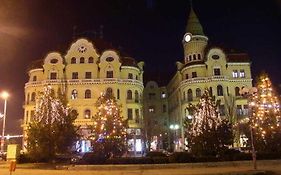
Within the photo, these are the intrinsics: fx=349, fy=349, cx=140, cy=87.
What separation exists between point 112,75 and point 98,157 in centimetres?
3187

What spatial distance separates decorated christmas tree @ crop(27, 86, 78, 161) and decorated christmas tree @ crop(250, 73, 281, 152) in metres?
17.1

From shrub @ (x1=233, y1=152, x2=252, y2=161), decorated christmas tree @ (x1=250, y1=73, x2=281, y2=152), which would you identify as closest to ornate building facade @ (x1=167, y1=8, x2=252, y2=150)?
decorated christmas tree @ (x1=250, y1=73, x2=281, y2=152)

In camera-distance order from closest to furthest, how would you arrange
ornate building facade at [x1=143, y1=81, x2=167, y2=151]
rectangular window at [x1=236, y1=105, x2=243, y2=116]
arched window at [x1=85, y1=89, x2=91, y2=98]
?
rectangular window at [x1=236, y1=105, x2=243, y2=116] < arched window at [x1=85, y1=89, x2=91, y2=98] < ornate building facade at [x1=143, y1=81, x2=167, y2=151]

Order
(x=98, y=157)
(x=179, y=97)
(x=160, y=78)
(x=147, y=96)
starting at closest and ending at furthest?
(x=98, y=157), (x=179, y=97), (x=147, y=96), (x=160, y=78)

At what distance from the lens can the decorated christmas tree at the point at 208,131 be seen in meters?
29.4

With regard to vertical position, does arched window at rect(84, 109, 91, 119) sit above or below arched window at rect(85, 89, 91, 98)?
below

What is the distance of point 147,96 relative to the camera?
75500mm

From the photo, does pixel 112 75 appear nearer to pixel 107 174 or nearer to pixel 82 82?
pixel 82 82

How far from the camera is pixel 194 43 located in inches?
2542

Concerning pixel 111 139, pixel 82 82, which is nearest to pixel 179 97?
pixel 82 82

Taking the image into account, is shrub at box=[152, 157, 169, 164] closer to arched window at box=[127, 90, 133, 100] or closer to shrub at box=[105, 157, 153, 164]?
shrub at box=[105, 157, 153, 164]

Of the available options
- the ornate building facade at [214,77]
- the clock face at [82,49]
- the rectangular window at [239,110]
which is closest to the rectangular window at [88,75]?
the clock face at [82,49]

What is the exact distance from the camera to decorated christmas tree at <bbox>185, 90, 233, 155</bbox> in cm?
2942

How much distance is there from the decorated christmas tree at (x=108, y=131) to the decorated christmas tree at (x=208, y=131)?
285 inches
